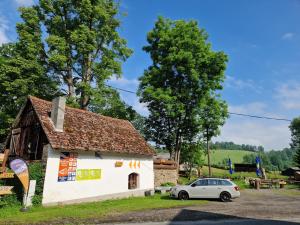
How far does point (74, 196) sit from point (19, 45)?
17.3 m

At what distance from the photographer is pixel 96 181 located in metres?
19.2

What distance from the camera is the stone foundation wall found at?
26.3 metres

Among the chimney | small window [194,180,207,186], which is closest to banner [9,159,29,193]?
the chimney

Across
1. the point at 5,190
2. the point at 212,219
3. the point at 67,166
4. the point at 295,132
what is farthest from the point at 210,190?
the point at 295,132

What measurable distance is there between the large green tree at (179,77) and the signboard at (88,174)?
43.5 feet

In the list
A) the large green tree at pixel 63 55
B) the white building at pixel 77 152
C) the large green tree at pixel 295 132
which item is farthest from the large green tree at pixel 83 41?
the large green tree at pixel 295 132

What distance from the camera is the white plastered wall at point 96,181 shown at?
645 inches

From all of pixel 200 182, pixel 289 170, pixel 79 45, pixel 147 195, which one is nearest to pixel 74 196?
pixel 147 195

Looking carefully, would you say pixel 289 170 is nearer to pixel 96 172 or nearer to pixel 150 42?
pixel 150 42

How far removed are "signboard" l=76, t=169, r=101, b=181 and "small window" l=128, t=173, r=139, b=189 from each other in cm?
392

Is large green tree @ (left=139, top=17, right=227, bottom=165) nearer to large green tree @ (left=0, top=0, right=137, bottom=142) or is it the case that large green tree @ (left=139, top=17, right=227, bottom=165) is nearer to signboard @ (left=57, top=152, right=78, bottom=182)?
large green tree @ (left=0, top=0, right=137, bottom=142)

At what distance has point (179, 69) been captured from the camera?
30.9 meters

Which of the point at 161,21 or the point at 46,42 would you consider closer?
the point at 46,42

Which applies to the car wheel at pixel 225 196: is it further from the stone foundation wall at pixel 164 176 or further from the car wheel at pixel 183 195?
the stone foundation wall at pixel 164 176
